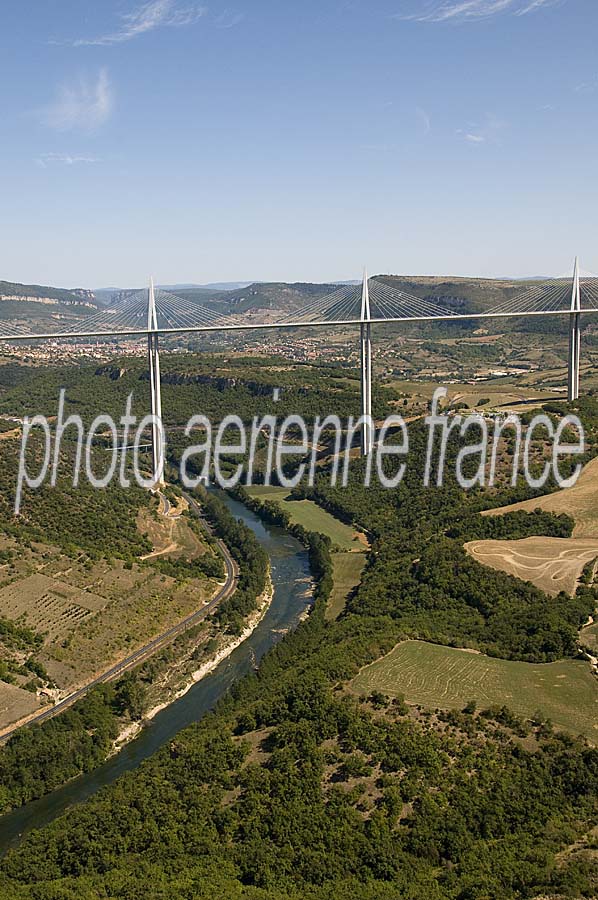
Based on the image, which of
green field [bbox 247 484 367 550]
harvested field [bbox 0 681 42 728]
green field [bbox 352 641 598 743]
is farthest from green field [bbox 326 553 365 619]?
harvested field [bbox 0 681 42 728]

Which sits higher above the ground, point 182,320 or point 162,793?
point 182,320

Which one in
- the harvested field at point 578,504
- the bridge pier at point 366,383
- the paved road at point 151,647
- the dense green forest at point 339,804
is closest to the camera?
the dense green forest at point 339,804

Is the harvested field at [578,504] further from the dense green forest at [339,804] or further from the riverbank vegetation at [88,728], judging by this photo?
the riverbank vegetation at [88,728]

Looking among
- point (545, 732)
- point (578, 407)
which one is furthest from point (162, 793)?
point (578, 407)

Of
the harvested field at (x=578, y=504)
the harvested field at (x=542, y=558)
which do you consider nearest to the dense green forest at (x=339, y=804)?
the harvested field at (x=542, y=558)

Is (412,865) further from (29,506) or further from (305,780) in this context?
(29,506)

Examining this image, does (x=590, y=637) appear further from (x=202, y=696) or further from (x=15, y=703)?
(x=15, y=703)

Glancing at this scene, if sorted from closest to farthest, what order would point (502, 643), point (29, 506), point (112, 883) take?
point (112, 883) → point (502, 643) → point (29, 506)

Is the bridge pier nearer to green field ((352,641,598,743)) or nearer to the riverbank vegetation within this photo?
the riverbank vegetation
